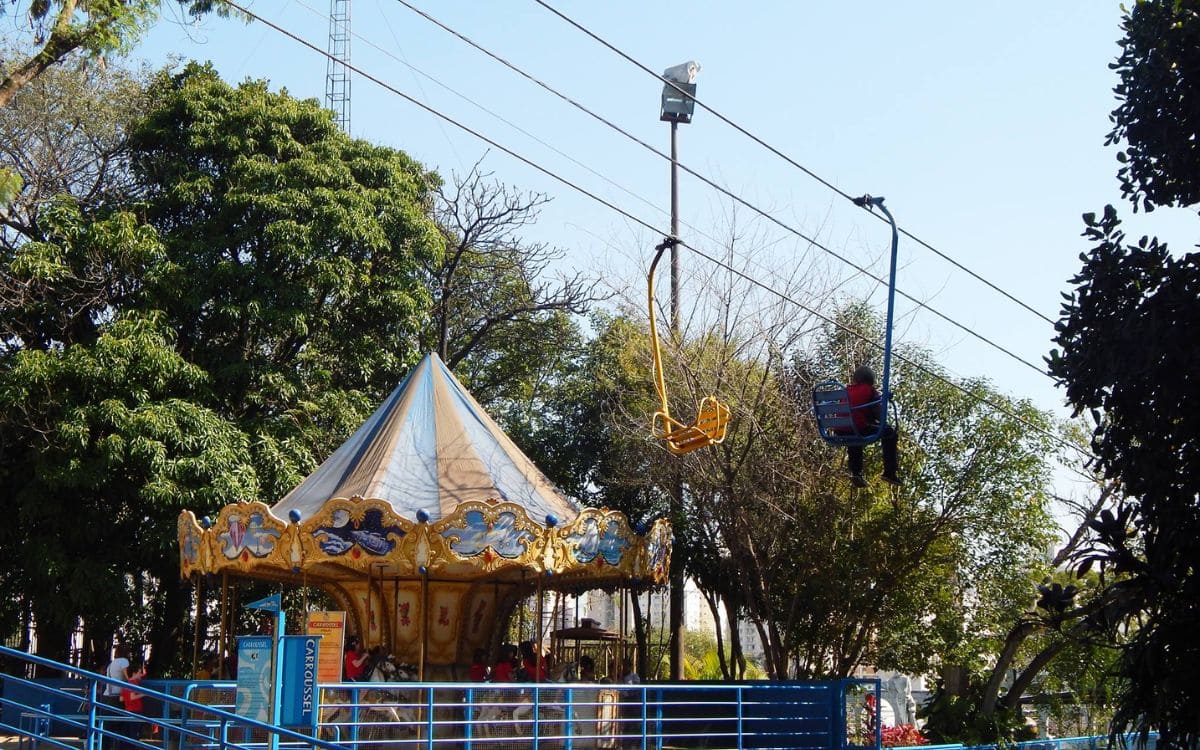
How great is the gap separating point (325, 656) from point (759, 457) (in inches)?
396

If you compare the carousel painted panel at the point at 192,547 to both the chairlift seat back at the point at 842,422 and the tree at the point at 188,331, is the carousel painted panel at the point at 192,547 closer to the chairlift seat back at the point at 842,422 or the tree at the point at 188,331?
the tree at the point at 188,331

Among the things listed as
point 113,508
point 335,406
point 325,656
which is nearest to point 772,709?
point 325,656

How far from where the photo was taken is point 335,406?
76.8 feet

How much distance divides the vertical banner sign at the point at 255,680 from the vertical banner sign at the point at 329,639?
124 inches

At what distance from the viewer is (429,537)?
15992mm

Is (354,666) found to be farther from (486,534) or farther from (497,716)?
(486,534)

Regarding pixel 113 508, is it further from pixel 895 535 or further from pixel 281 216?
pixel 895 535

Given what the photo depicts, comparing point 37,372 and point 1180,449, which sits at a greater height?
point 37,372

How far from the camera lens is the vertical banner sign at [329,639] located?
14.2 meters

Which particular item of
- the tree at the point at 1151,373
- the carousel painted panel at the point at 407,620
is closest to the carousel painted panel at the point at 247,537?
the carousel painted panel at the point at 407,620

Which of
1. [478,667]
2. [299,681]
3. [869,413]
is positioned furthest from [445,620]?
[869,413]

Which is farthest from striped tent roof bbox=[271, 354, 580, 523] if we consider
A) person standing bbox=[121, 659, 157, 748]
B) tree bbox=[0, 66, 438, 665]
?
tree bbox=[0, 66, 438, 665]

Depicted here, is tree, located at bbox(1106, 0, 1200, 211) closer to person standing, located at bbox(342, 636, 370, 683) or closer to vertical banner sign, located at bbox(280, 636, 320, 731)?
vertical banner sign, located at bbox(280, 636, 320, 731)

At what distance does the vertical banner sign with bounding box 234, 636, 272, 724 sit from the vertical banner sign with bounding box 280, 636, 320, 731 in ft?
0.65
